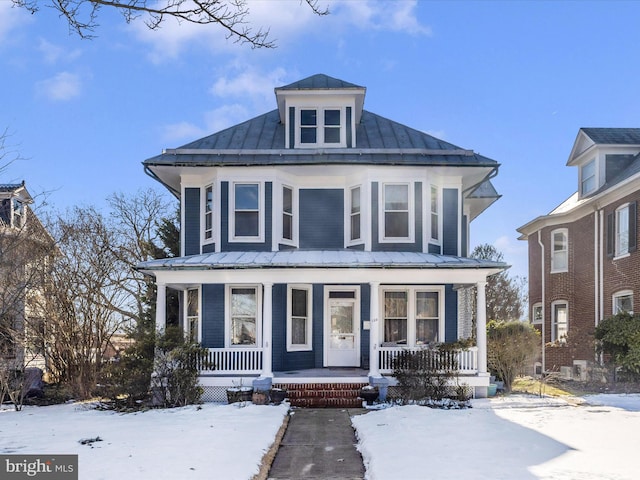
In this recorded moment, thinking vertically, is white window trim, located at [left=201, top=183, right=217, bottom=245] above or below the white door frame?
above

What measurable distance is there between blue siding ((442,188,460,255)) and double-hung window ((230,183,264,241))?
5.04 metres

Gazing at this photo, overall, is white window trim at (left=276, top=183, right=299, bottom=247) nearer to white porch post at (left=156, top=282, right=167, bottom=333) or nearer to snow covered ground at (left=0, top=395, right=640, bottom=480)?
white porch post at (left=156, top=282, right=167, bottom=333)

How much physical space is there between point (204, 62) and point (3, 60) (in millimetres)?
3521

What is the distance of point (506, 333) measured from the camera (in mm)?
14586

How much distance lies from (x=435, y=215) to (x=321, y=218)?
3117mm

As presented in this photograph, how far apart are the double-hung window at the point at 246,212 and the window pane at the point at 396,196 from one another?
337 cm

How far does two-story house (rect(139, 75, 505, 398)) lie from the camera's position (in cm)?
1480

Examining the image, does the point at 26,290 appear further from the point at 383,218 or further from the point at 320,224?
the point at 383,218

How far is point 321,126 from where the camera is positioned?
1605 centimetres

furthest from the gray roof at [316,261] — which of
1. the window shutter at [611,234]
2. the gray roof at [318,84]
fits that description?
the window shutter at [611,234]

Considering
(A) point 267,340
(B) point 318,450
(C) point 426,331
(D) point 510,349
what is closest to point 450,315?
(C) point 426,331

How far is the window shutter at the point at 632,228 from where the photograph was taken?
612 inches

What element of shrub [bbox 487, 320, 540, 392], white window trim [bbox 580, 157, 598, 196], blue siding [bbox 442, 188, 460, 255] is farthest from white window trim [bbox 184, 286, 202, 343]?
white window trim [bbox 580, 157, 598, 196]

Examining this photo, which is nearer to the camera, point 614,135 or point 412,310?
point 412,310
